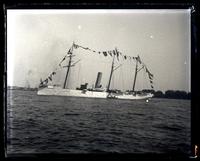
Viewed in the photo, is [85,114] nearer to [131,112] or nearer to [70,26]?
[131,112]

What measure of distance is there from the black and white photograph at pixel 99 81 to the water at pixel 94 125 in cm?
1

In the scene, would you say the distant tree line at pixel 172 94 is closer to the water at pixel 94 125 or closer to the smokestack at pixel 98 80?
the water at pixel 94 125

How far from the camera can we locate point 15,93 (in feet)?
9.07

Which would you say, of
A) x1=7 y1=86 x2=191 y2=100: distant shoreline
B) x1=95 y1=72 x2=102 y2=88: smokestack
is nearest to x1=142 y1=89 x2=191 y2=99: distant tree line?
x1=7 y1=86 x2=191 y2=100: distant shoreline

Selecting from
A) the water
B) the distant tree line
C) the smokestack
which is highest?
the smokestack

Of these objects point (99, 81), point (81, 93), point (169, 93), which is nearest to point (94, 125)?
point (81, 93)

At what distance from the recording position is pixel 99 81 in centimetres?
288

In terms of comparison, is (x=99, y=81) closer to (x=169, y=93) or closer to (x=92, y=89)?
(x=92, y=89)

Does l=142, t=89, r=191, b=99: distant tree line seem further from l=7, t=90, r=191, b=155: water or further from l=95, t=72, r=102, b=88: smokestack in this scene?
l=95, t=72, r=102, b=88: smokestack

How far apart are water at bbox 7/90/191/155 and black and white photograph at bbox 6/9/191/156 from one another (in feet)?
0.03

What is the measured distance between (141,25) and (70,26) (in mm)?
790

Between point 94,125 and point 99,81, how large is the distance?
0.49 meters

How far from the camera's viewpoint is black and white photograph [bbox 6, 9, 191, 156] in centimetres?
276

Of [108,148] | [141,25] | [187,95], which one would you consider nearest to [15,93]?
[108,148]
